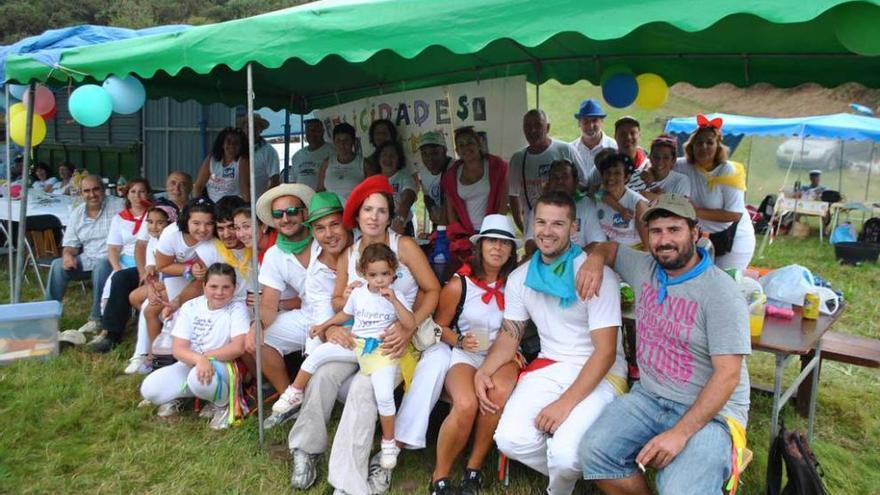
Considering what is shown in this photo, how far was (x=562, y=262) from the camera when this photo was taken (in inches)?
114

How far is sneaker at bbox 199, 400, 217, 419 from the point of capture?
3.69m

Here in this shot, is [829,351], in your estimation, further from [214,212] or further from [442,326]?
[214,212]

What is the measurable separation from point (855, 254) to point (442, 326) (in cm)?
832

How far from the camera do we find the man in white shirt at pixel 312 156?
6.07 metres

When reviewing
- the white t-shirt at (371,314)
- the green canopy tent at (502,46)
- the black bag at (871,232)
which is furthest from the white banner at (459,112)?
the black bag at (871,232)

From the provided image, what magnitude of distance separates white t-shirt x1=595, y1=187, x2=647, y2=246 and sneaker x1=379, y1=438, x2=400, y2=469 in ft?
6.39

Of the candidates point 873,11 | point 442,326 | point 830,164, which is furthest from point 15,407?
point 830,164

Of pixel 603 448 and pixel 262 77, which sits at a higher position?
pixel 262 77

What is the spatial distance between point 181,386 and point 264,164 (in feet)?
10.4

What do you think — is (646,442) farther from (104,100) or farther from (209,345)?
(104,100)

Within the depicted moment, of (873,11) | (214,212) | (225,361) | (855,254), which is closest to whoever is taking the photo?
(873,11)

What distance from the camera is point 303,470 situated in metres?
2.99

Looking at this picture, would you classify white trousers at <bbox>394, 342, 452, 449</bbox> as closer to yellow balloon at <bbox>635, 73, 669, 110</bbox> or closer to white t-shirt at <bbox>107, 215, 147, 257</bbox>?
yellow balloon at <bbox>635, 73, 669, 110</bbox>

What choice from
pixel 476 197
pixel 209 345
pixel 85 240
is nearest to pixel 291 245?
pixel 209 345
